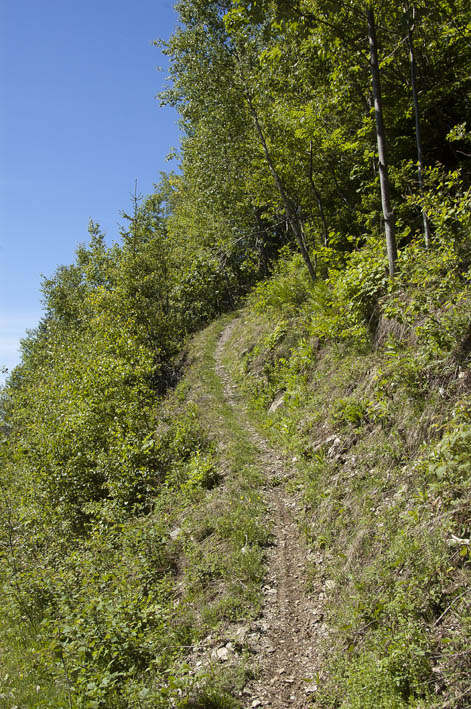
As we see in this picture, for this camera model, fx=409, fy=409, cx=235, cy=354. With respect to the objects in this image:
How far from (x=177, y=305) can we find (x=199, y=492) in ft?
59.6

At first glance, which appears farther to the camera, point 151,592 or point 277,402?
point 277,402

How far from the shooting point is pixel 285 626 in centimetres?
533

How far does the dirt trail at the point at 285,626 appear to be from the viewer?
4.48 m

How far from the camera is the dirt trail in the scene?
448 cm

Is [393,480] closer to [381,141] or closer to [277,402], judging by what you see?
[381,141]

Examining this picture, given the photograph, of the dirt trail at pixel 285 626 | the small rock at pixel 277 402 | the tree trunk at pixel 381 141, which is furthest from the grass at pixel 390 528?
the small rock at pixel 277 402

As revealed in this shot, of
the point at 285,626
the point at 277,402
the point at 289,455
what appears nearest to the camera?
the point at 285,626

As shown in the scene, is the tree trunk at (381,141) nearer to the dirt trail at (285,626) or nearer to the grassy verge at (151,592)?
→ the dirt trail at (285,626)

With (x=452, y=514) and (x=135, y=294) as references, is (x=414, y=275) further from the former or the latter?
(x=135, y=294)

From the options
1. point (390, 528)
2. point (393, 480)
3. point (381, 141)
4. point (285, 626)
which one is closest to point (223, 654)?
point (285, 626)

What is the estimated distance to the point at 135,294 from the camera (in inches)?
898

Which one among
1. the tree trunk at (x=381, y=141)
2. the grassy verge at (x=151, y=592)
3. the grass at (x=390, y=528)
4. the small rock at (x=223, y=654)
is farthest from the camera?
the tree trunk at (x=381, y=141)

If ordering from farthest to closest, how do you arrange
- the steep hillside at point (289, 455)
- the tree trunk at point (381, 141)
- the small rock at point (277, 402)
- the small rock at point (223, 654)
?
the small rock at point (277, 402) < the tree trunk at point (381, 141) < the small rock at point (223, 654) < the steep hillside at point (289, 455)

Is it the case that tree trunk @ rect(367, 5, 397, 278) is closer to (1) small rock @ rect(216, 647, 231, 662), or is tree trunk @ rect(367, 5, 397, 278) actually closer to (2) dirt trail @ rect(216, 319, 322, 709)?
(2) dirt trail @ rect(216, 319, 322, 709)
